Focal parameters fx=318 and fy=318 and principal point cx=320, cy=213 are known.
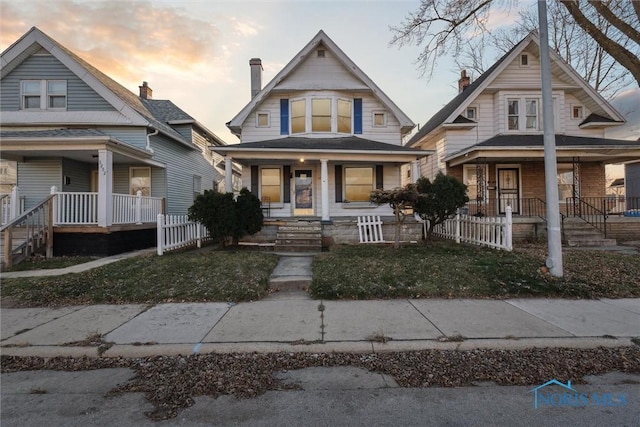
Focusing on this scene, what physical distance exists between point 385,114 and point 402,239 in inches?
240

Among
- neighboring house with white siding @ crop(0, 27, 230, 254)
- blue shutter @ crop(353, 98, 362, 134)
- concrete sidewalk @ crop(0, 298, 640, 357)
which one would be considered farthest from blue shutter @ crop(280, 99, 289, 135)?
concrete sidewalk @ crop(0, 298, 640, 357)

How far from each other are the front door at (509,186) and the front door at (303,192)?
878 cm

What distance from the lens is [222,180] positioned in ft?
71.6

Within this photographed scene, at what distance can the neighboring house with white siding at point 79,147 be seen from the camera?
32.3ft

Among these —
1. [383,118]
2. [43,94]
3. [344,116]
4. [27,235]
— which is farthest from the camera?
[383,118]

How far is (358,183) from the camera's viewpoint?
14078 mm

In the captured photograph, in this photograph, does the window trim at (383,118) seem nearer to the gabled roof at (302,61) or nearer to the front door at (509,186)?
the gabled roof at (302,61)

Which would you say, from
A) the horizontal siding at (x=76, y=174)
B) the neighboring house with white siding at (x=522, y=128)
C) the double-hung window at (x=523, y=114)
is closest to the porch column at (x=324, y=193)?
the neighboring house with white siding at (x=522, y=128)

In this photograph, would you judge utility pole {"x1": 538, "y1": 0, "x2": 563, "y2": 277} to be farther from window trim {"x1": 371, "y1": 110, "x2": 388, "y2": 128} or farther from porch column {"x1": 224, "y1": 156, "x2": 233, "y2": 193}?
porch column {"x1": 224, "y1": 156, "x2": 233, "y2": 193}

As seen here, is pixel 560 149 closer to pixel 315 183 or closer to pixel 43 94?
pixel 315 183

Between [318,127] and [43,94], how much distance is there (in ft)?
36.3

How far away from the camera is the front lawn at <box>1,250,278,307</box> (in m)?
5.61

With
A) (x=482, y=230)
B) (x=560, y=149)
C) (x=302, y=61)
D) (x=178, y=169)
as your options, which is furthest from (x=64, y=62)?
(x=560, y=149)

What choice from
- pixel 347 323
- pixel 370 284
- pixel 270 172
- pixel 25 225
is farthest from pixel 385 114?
pixel 25 225
